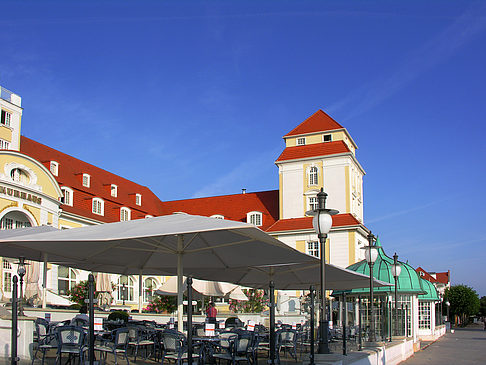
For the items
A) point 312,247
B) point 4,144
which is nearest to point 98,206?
point 4,144

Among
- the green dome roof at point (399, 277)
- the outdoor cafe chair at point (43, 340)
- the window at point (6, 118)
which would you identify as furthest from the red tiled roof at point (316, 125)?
the outdoor cafe chair at point (43, 340)

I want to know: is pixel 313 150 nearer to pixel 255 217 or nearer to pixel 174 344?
pixel 255 217

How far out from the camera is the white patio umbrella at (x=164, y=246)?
30.1 ft

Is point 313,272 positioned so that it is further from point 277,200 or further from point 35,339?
point 277,200

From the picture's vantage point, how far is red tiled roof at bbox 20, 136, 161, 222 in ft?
142

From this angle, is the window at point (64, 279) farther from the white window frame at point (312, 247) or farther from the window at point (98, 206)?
the white window frame at point (312, 247)

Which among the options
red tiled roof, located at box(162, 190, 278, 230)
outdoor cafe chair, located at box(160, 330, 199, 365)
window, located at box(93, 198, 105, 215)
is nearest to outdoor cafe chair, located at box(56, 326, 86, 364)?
outdoor cafe chair, located at box(160, 330, 199, 365)

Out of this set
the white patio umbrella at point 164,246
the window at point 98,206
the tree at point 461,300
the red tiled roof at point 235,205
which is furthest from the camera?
the tree at point 461,300

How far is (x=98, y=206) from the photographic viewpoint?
46.2 m

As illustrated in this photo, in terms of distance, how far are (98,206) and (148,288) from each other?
8.45m

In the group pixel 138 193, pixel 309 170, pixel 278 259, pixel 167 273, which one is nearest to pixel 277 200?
pixel 309 170

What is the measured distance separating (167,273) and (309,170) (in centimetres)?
3446

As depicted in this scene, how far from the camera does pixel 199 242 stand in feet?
41.6

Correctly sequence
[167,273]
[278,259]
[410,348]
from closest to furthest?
[278,259], [167,273], [410,348]
